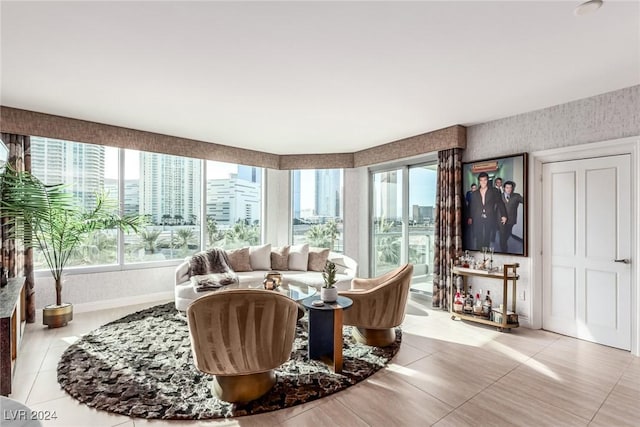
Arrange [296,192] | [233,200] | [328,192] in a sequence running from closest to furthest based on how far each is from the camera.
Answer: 1. [233,200]
2. [328,192]
3. [296,192]

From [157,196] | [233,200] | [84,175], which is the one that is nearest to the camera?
[84,175]

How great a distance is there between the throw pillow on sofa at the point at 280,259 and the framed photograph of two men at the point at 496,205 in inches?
115

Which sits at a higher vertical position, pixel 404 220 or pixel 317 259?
pixel 404 220

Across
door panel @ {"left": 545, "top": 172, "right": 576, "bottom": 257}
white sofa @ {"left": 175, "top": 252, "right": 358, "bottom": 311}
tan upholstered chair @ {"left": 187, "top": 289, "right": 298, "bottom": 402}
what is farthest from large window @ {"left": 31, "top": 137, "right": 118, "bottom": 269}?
door panel @ {"left": 545, "top": 172, "right": 576, "bottom": 257}

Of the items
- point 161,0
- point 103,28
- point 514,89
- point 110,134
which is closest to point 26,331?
point 110,134

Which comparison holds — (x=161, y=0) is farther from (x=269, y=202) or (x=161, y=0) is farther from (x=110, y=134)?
(x=269, y=202)

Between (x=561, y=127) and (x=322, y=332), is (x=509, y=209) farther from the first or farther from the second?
(x=322, y=332)

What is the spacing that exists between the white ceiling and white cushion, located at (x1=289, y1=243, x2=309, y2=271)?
245cm

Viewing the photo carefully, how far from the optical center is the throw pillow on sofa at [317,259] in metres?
5.62

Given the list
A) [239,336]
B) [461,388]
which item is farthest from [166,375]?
[461,388]

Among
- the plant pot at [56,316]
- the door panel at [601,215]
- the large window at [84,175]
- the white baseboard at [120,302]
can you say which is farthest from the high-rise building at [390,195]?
the plant pot at [56,316]

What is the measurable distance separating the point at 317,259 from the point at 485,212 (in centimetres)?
277

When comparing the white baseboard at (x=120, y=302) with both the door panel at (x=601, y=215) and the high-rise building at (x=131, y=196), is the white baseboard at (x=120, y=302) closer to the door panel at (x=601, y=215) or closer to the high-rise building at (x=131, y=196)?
the high-rise building at (x=131, y=196)

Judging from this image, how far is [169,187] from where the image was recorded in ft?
18.1
